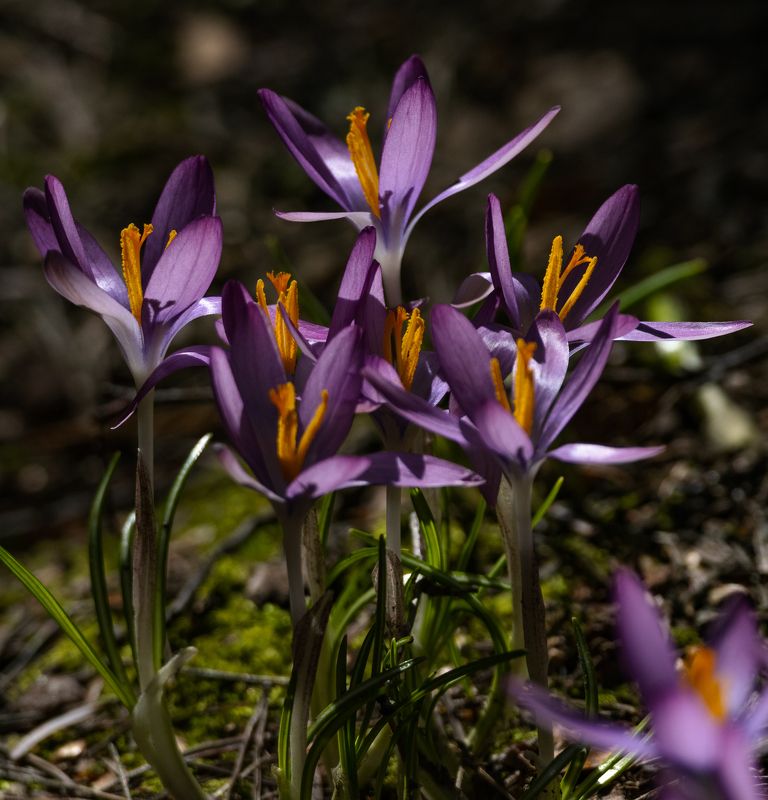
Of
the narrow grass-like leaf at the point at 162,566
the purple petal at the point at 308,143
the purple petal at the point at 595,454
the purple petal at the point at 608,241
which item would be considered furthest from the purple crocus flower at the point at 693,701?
the purple petal at the point at 308,143

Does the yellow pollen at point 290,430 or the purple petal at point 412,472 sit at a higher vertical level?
the yellow pollen at point 290,430

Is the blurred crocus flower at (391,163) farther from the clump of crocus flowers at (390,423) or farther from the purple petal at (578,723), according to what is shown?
the purple petal at (578,723)

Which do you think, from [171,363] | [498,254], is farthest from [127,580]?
[498,254]

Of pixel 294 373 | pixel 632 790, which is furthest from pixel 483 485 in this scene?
pixel 632 790

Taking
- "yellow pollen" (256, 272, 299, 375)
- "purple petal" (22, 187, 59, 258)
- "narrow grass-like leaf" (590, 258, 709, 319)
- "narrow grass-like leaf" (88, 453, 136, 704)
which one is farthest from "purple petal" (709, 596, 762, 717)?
"narrow grass-like leaf" (590, 258, 709, 319)

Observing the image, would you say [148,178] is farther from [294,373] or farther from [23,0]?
[294,373]

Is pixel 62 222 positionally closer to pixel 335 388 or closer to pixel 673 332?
pixel 335 388

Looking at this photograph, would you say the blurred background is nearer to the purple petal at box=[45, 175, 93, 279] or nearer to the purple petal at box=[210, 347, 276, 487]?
the purple petal at box=[45, 175, 93, 279]
